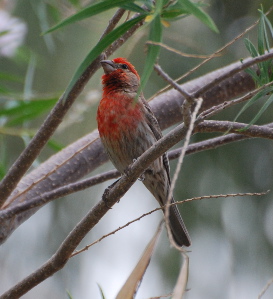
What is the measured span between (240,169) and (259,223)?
0.64m

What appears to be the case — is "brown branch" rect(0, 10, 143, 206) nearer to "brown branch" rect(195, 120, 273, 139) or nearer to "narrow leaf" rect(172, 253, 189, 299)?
"brown branch" rect(195, 120, 273, 139)

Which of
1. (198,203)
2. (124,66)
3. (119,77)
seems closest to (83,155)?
(119,77)

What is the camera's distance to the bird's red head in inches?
178

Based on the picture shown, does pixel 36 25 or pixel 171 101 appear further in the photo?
pixel 36 25

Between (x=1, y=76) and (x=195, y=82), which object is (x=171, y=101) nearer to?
(x=195, y=82)

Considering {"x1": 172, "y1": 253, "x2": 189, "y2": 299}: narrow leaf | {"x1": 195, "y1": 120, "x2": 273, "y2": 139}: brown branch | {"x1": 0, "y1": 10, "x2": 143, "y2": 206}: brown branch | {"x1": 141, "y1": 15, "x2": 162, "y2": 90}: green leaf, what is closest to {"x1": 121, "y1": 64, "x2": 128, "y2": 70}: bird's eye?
{"x1": 0, "y1": 10, "x2": 143, "y2": 206}: brown branch

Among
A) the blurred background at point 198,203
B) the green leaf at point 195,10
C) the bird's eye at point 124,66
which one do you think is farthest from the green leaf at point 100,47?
the blurred background at point 198,203

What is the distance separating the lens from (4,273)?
7637 mm

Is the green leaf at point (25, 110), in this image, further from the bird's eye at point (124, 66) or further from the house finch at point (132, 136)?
the bird's eye at point (124, 66)

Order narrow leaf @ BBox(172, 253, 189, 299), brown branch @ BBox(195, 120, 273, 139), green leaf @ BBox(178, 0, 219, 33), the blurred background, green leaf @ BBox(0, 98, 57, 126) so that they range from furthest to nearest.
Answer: the blurred background, green leaf @ BBox(0, 98, 57, 126), brown branch @ BBox(195, 120, 273, 139), green leaf @ BBox(178, 0, 219, 33), narrow leaf @ BBox(172, 253, 189, 299)

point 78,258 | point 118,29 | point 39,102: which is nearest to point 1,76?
point 39,102

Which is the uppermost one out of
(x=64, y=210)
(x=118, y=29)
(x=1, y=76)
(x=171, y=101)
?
(x=64, y=210)

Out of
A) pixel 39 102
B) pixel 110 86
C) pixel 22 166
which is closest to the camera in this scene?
pixel 22 166

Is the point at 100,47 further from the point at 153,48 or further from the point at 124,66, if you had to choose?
the point at 124,66
